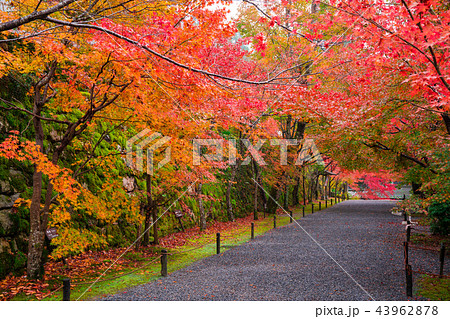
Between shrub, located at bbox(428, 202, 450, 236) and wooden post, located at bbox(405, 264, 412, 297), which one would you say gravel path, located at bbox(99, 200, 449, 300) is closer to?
wooden post, located at bbox(405, 264, 412, 297)

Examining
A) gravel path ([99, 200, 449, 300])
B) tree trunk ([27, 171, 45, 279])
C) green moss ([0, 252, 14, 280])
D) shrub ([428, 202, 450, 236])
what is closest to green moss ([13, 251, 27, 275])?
green moss ([0, 252, 14, 280])

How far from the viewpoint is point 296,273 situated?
7.47m

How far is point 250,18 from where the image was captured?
17.8 meters

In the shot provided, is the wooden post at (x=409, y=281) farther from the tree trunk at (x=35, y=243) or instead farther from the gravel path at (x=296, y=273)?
the tree trunk at (x=35, y=243)

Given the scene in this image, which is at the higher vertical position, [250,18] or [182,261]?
[250,18]

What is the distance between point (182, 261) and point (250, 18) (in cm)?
1485

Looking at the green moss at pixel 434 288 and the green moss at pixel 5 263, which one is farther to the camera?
the green moss at pixel 5 263

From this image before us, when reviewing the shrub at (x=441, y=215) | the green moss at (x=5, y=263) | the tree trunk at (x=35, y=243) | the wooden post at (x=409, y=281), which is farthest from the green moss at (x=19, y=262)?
the shrub at (x=441, y=215)

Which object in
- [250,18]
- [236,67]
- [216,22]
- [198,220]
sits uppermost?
[250,18]

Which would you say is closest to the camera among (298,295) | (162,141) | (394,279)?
(298,295)

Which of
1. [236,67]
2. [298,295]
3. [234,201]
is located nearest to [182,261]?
[298,295]

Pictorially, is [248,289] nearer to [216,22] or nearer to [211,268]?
[211,268]

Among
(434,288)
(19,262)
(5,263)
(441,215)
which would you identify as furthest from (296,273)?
(5,263)

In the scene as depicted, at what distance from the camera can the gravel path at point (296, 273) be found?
5.84m
